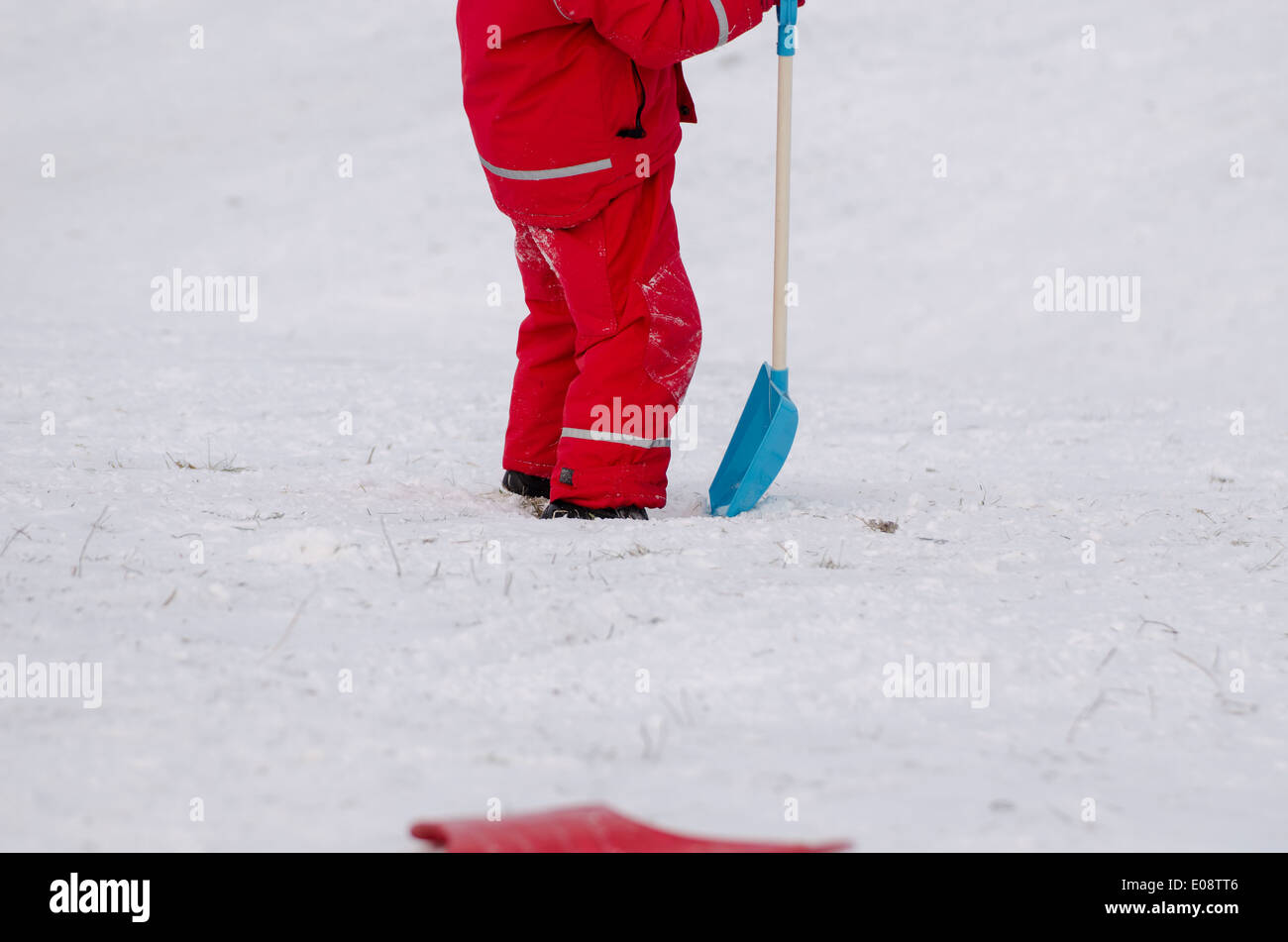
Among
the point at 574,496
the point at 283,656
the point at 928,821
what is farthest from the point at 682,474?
the point at 928,821

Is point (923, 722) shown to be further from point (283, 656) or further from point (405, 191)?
point (405, 191)

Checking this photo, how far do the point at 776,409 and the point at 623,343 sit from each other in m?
0.51

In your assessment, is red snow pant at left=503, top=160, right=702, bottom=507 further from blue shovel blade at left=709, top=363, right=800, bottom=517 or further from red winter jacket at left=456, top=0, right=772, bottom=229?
blue shovel blade at left=709, top=363, right=800, bottom=517

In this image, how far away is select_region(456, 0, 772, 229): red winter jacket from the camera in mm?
3008

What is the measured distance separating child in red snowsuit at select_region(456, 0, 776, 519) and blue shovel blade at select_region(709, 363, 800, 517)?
24cm

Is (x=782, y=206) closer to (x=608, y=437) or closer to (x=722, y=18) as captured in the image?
(x=722, y=18)

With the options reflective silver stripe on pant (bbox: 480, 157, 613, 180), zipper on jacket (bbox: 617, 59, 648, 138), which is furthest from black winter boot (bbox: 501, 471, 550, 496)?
zipper on jacket (bbox: 617, 59, 648, 138)

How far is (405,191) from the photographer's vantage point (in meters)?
9.88

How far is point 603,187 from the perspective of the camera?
309 centimetres

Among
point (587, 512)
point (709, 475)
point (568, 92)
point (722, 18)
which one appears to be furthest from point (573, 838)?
point (709, 475)

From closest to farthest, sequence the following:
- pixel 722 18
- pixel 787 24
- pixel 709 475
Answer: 1. pixel 722 18
2. pixel 787 24
3. pixel 709 475

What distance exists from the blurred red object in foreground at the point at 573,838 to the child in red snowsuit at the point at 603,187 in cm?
164

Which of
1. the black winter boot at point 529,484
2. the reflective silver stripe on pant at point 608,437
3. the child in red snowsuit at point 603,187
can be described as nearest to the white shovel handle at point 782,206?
the child in red snowsuit at point 603,187

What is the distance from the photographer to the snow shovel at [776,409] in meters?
3.36
